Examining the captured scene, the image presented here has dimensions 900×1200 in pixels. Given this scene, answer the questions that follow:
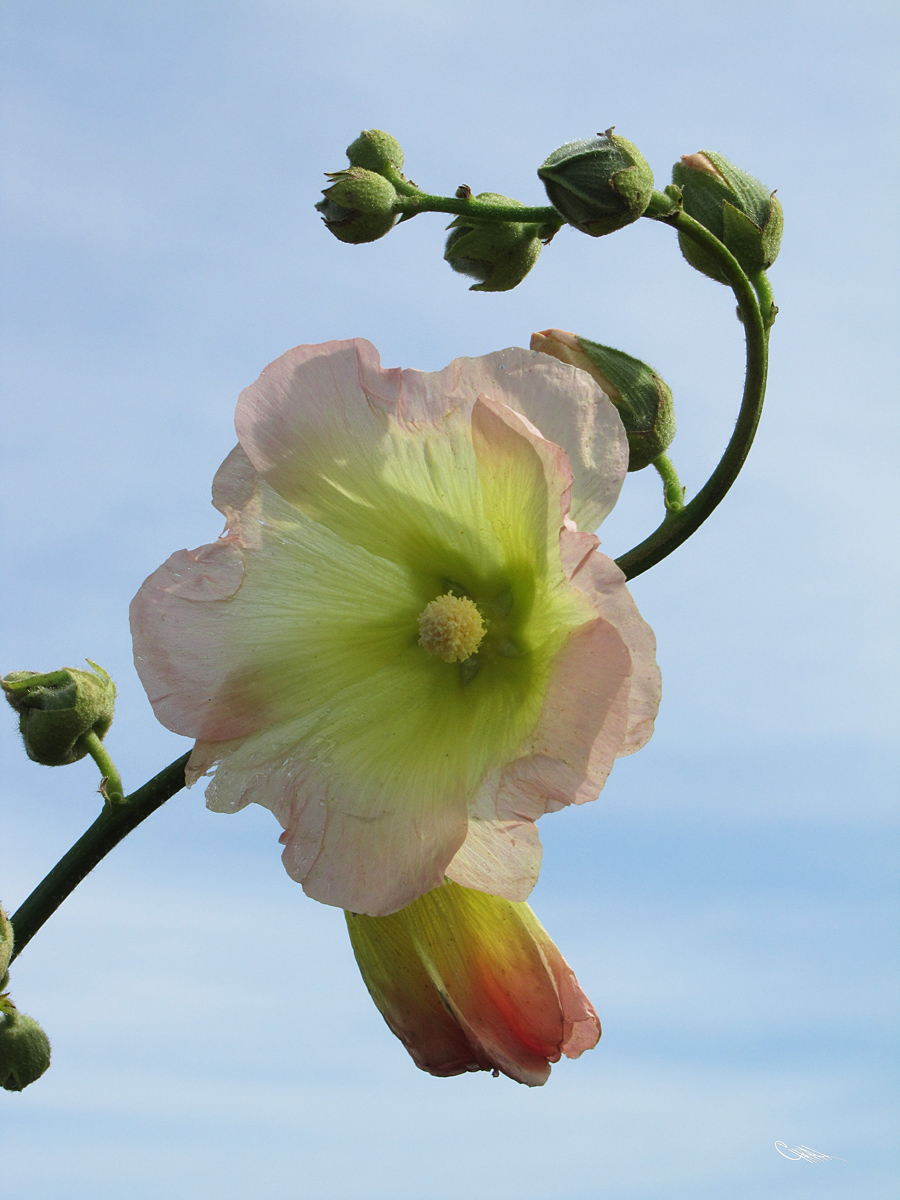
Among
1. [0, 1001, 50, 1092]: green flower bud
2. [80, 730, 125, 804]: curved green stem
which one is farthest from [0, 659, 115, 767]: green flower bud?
[0, 1001, 50, 1092]: green flower bud

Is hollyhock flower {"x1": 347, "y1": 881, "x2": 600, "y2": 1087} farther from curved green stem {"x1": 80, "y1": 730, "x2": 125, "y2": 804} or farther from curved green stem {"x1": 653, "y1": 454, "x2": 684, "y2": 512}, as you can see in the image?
curved green stem {"x1": 653, "y1": 454, "x2": 684, "y2": 512}

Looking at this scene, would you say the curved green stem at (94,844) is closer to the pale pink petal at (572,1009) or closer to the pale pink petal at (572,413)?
the pale pink petal at (572,1009)

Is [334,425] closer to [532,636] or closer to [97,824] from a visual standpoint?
[532,636]

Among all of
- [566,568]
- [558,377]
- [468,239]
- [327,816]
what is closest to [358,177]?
[468,239]

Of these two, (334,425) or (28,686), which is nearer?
(334,425)

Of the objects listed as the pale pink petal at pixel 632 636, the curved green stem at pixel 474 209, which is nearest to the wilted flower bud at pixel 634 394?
the curved green stem at pixel 474 209

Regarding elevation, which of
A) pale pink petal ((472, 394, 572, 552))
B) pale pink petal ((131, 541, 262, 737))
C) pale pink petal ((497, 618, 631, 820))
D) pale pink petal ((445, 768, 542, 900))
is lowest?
pale pink petal ((445, 768, 542, 900))
